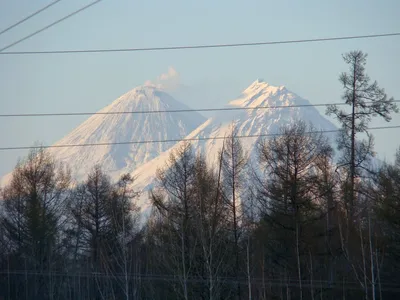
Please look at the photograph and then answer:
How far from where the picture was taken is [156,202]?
37.3m

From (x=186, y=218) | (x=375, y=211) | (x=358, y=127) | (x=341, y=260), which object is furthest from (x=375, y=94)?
(x=186, y=218)

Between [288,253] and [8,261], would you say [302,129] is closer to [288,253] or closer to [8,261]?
[288,253]

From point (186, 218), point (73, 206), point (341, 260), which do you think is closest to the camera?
point (186, 218)

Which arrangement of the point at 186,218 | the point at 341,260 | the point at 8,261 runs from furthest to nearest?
the point at 8,261 < the point at 341,260 < the point at 186,218

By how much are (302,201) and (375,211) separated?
397cm

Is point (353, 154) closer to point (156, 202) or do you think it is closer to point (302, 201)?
point (302, 201)

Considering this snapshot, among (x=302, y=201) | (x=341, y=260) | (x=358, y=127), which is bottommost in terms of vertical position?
(x=341, y=260)

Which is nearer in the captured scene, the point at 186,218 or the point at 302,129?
the point at 186,218

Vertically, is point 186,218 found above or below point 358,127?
below

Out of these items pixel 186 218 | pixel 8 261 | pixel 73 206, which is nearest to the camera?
pixel 186 218

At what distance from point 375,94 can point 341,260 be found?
25.2ft

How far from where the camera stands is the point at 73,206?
53.5 meters

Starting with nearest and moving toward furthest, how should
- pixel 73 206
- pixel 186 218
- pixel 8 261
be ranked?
pixel 186 218 < pixel 8 261 < pixel 73 206

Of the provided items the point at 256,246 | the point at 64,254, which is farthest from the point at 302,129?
the point at 64,254
